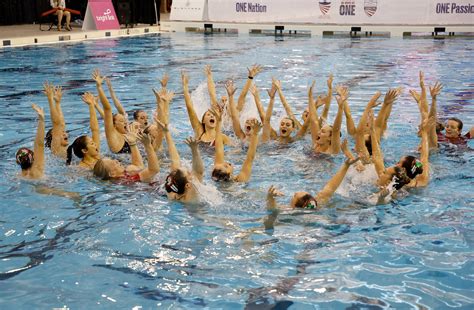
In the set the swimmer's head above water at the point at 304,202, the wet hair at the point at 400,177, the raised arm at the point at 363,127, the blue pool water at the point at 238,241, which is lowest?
the blue pool water at the point at 238,241

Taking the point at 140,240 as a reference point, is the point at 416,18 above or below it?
above

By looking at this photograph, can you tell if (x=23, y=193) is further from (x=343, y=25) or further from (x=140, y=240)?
(x=343, y=25)

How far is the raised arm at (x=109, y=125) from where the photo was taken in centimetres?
640

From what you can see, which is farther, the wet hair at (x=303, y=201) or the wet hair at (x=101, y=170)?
the wet hair at (x=101, y=170)

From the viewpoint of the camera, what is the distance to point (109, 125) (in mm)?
6551

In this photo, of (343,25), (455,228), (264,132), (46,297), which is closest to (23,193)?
(46,297)

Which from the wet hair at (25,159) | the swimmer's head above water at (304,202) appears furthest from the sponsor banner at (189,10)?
the swimmer's head above water at (304,202)

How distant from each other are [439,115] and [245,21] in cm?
1431

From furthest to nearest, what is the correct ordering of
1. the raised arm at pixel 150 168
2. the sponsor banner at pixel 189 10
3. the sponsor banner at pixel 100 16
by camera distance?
the sponsor banner at pixel 189 10
the sponsor banner at pixel 100 16
the raised arm at pixel 150 168

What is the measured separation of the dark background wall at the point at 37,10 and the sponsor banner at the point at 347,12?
11.2 ft

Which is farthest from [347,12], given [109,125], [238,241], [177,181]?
[238,241]

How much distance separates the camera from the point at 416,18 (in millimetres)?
20109

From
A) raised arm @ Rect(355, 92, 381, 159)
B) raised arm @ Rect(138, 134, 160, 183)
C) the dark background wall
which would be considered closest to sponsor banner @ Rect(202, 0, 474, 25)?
the dark background wall

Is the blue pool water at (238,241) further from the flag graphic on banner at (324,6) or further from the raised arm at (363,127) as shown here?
the flag graphic on banner at (324,6)
